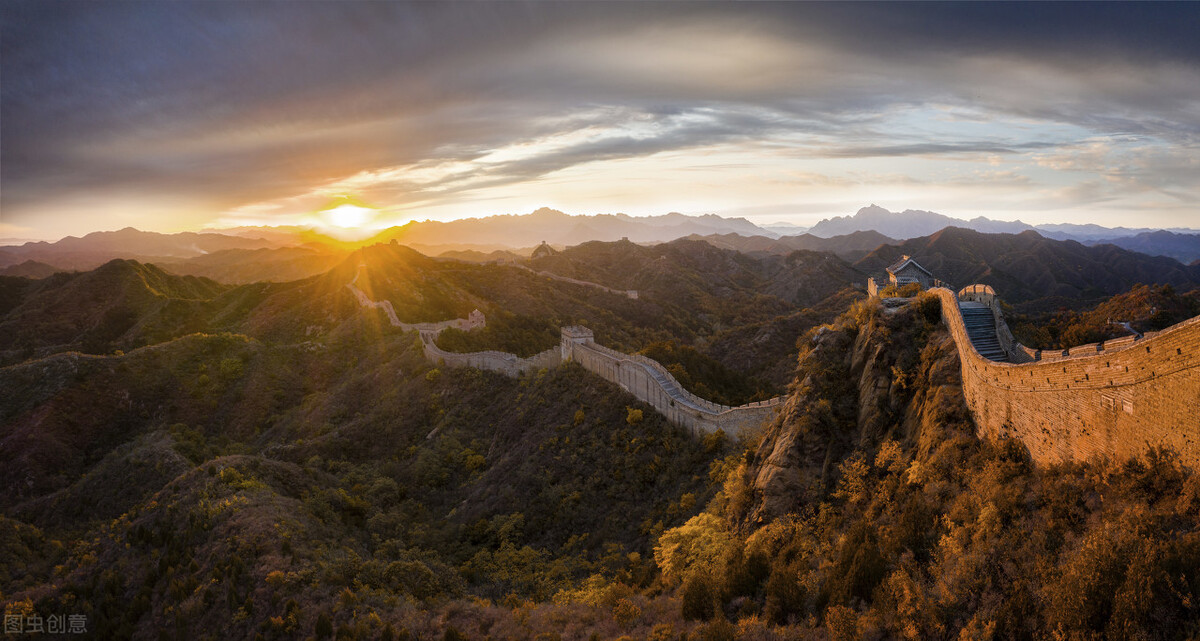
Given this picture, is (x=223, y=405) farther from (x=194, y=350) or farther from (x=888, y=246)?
(x=888, y=246)

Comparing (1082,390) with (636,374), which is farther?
(636,374)

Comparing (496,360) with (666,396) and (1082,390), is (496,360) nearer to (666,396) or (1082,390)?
(666,396)

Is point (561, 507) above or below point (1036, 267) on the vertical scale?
below

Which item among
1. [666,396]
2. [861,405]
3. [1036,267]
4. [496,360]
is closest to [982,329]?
[861,405]

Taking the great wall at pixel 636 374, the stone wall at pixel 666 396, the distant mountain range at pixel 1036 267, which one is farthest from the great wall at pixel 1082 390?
the distant mountain range at pixel 1036 267

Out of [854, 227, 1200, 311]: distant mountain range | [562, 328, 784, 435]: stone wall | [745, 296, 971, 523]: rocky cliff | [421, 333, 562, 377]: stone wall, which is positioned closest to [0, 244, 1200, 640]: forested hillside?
[745, 296, 971, 523]: rocky cliff

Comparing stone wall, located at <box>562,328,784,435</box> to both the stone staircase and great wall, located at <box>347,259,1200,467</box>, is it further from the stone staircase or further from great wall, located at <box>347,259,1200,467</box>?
great wall, located at <box>347,259,1200,467</box>

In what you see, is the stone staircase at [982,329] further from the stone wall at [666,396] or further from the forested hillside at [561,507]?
the stone wall at [666,396]
